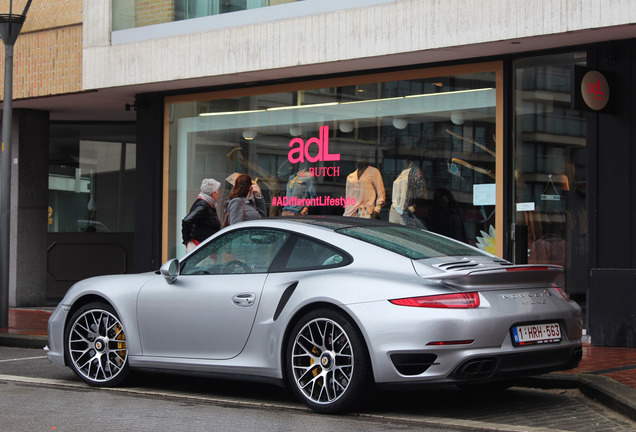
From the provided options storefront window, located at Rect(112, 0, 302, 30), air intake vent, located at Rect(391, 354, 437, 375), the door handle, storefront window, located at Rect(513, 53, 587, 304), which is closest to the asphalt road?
A: air intake vent, located at Rect(391, 354, 437, 375)

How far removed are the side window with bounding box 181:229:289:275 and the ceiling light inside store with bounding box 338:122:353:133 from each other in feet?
19.2

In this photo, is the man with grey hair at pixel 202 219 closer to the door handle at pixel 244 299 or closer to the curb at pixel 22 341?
the curb at pixel 22 341

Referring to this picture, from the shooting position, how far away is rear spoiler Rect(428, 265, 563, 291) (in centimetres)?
592

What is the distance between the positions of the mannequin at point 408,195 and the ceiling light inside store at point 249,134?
2.65 m

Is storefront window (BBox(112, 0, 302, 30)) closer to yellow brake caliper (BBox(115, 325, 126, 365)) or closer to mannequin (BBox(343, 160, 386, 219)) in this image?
mannequin (BBox(343, 160, 386, 219))

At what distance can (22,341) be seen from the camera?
11.1 m

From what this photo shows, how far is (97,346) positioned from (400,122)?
6102 mm

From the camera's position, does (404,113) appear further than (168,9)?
No

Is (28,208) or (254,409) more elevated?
(28,208)

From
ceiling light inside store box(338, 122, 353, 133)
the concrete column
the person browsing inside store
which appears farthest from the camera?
the concrete column

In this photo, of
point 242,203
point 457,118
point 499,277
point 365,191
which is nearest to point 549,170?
point 457,118

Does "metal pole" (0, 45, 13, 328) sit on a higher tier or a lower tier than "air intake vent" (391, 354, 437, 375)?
higher

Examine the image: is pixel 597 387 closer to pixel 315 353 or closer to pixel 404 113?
pixel 315 353

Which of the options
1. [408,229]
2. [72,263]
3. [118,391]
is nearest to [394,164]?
[408,229]
